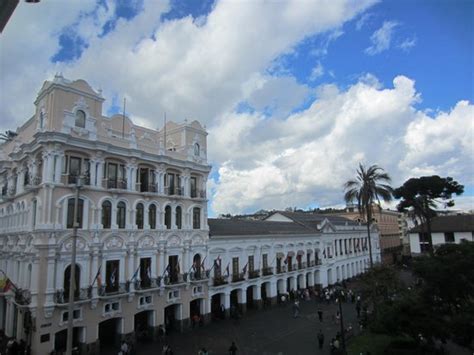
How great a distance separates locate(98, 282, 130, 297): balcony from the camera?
82.0 ft

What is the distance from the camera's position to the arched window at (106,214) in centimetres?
2642

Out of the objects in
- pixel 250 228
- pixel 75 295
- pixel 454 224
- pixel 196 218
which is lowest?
pixel 75 295

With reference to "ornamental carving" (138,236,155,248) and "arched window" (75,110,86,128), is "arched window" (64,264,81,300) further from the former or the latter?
"arched window" (75,110,86,128)

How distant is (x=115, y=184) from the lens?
27.5m

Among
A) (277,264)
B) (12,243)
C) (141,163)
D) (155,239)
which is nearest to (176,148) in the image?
(141,163)

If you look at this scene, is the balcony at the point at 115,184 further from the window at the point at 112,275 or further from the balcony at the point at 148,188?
the window at the point at 112,275

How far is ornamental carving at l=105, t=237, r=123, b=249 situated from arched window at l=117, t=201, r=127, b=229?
116 centimetres

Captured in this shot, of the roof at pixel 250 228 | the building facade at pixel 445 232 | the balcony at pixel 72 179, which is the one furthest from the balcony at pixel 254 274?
the building facade at pixel 445 232

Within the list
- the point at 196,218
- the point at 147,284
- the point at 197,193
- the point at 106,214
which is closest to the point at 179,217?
the point at 196,218

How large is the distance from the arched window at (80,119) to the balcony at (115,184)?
4.63 meters

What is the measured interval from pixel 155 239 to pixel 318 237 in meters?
31.1

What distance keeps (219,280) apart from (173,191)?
10380 mm

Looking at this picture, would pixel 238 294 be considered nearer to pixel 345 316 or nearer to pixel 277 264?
pixel 277 264

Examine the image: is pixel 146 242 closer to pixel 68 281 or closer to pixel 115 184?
pixel 115 184
